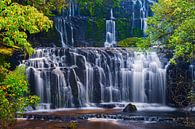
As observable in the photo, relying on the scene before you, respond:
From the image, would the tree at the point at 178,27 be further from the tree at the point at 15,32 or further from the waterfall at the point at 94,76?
the waterfall at the point at 94,76

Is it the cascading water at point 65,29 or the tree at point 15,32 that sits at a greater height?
the cascading water at point 65,29

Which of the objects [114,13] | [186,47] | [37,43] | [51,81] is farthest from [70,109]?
[114,13]

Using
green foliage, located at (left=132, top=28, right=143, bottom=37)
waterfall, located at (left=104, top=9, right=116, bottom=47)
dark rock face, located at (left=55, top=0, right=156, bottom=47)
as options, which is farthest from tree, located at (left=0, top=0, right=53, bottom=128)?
green foliage, located at (left=132, top=28, right=143, bottom=37)

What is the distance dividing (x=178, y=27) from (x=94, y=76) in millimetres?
13688

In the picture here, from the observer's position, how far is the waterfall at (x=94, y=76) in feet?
76.2

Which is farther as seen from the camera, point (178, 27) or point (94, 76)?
point (94, 76)

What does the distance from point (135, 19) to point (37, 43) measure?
1203cm

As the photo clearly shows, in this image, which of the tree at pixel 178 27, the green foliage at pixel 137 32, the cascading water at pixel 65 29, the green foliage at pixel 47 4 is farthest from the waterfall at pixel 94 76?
the tree at pixel 178 27

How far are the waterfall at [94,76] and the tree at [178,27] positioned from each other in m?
9.56

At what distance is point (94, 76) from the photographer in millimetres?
24906

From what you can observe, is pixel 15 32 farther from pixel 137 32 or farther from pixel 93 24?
pixel 137 32

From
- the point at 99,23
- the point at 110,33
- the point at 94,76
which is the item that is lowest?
the point at 94,76

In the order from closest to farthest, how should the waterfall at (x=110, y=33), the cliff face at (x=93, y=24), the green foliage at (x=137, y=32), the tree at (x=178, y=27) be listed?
the tree at (x=178, y=27), the cliff face at (x=93, y=24), the waterfall at (x=110, y=33), the green foliage at (x=137, y=32)

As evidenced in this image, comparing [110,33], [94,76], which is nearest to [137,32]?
[110,33]
